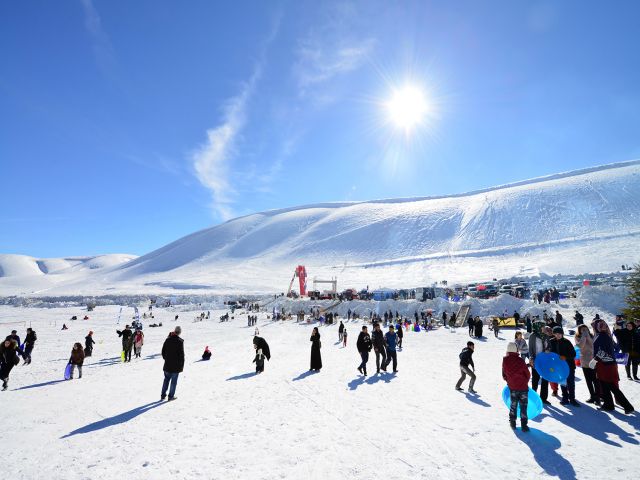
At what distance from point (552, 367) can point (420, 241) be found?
101 m

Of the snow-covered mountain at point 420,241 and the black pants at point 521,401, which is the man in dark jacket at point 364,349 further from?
the snow-covered mountain at point 420,241

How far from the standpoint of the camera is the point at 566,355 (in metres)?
6.79

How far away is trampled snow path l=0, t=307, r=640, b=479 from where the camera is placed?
4.59 metres

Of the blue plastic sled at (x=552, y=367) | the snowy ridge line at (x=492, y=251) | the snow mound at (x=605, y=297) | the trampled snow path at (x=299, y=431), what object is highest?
the snowy ridge line at (x=492, y=251)

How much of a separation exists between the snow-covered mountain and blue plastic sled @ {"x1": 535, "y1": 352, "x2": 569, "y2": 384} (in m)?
59.6

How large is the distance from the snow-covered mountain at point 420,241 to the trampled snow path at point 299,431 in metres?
58.8

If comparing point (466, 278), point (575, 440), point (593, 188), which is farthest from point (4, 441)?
point (593, 188)

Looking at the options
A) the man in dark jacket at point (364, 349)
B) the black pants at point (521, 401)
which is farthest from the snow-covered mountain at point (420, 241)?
the black pants at point (521, 401)

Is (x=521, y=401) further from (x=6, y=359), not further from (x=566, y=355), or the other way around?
(x=6, y=359)

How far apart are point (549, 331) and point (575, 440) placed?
2.34 m

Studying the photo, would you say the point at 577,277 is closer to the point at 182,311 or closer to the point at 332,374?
the point at 332,374

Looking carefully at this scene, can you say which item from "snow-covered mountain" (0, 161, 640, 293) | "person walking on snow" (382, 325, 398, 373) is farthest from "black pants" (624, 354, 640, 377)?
"snow-covered mountain" (0, 161, 640, 293)

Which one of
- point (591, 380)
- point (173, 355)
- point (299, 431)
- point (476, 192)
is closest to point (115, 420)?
point (173, 355)

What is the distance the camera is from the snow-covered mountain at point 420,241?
73250 millimetres
